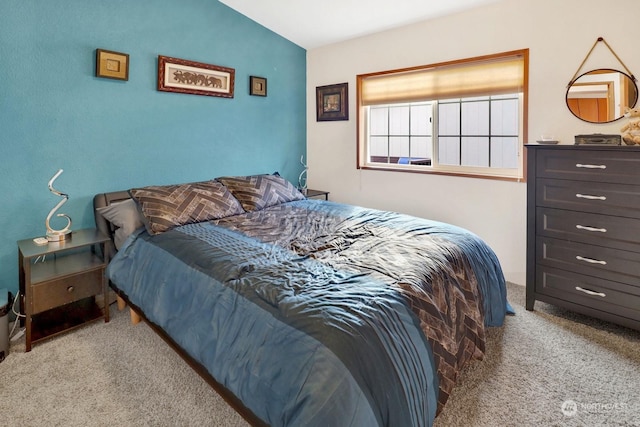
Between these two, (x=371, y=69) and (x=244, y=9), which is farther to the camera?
(x=371, y=69)

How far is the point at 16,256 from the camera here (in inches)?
98.0

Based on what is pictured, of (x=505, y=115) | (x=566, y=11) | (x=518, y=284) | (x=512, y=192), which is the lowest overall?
(x=518, y=284)

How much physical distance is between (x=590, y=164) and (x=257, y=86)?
2.93m

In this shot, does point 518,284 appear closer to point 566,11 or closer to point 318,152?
point 566,11

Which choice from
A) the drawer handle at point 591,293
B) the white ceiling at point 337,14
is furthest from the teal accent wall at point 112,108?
the drawer handle at point 591,293

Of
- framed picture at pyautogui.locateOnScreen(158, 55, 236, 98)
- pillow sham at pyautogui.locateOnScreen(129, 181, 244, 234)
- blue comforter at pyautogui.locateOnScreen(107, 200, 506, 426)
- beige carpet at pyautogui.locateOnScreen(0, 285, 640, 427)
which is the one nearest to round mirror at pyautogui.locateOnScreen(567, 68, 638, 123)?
blue comforter at pyautogui.locateOnScreen(107, 200, 506, 426)

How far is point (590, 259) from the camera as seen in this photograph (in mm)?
2330

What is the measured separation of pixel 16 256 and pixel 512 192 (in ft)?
12.2

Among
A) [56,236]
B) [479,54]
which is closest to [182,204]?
[56,236]

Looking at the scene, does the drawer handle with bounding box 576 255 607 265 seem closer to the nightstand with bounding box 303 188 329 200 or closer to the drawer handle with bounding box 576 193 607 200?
the drawer handle with bounding box 576 193 607 200

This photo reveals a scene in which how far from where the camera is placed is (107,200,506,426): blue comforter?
119cm

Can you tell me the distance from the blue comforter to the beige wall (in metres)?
0.97

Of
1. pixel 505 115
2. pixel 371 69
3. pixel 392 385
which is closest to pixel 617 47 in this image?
pixel 505 115

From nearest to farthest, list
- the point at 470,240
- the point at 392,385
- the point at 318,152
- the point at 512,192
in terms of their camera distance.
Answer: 1. the point at 392,385
2. the point at 470,240
3. the point at 512,192
4. the point at 318,152
